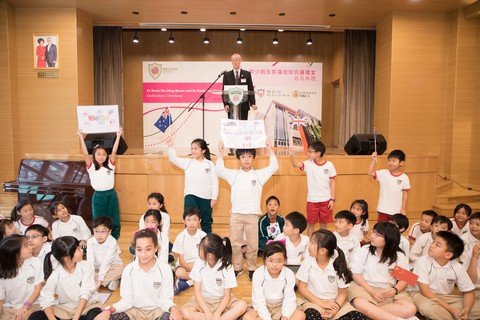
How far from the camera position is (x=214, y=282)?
114 inches

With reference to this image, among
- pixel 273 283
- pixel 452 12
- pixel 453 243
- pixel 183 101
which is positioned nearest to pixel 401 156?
pixel 453 243

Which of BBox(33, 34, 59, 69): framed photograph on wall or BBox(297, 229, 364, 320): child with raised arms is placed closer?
BBox(297, 229, 364, 320): child with raised arms

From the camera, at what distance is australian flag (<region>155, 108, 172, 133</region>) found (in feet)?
29.8

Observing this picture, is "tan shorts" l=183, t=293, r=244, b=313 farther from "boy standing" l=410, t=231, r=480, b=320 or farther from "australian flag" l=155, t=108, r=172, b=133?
"australian flag" l=155, t=108, r=172, b=133

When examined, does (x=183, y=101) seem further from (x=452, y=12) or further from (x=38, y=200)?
(x=452, y=12)

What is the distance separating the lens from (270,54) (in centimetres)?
1003

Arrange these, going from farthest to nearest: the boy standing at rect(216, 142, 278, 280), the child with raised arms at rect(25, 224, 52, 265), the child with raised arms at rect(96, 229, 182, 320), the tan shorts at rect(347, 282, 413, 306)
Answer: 1. the boy standing at rect(216, 142, 278, 280)
2. the child with raised arms at rect(25, 224, 52, 265)
3. the tan shorts at rect(347, 282, 413, 306)
4. the child with raised arms at rect(96, 229, 182, 320)

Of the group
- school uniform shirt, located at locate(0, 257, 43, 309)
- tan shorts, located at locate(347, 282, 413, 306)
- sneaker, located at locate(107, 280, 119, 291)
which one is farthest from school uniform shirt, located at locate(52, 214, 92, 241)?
tan shorts, located at locate(347, 282, 413, 306)

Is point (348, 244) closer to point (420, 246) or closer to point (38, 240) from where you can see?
point (420, 246)

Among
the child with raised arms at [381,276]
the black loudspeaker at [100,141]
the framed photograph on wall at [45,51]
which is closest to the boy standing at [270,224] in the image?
the child with raised arms at [381,276]

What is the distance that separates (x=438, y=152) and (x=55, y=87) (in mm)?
7583

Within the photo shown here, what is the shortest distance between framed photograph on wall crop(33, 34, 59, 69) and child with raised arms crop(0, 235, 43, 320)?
208 inches

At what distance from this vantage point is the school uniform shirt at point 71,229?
390 centimetres

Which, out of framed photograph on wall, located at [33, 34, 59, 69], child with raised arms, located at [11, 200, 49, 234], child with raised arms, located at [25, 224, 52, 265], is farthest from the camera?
framed photograph on wall, located at [33, 34, 59, 69]
